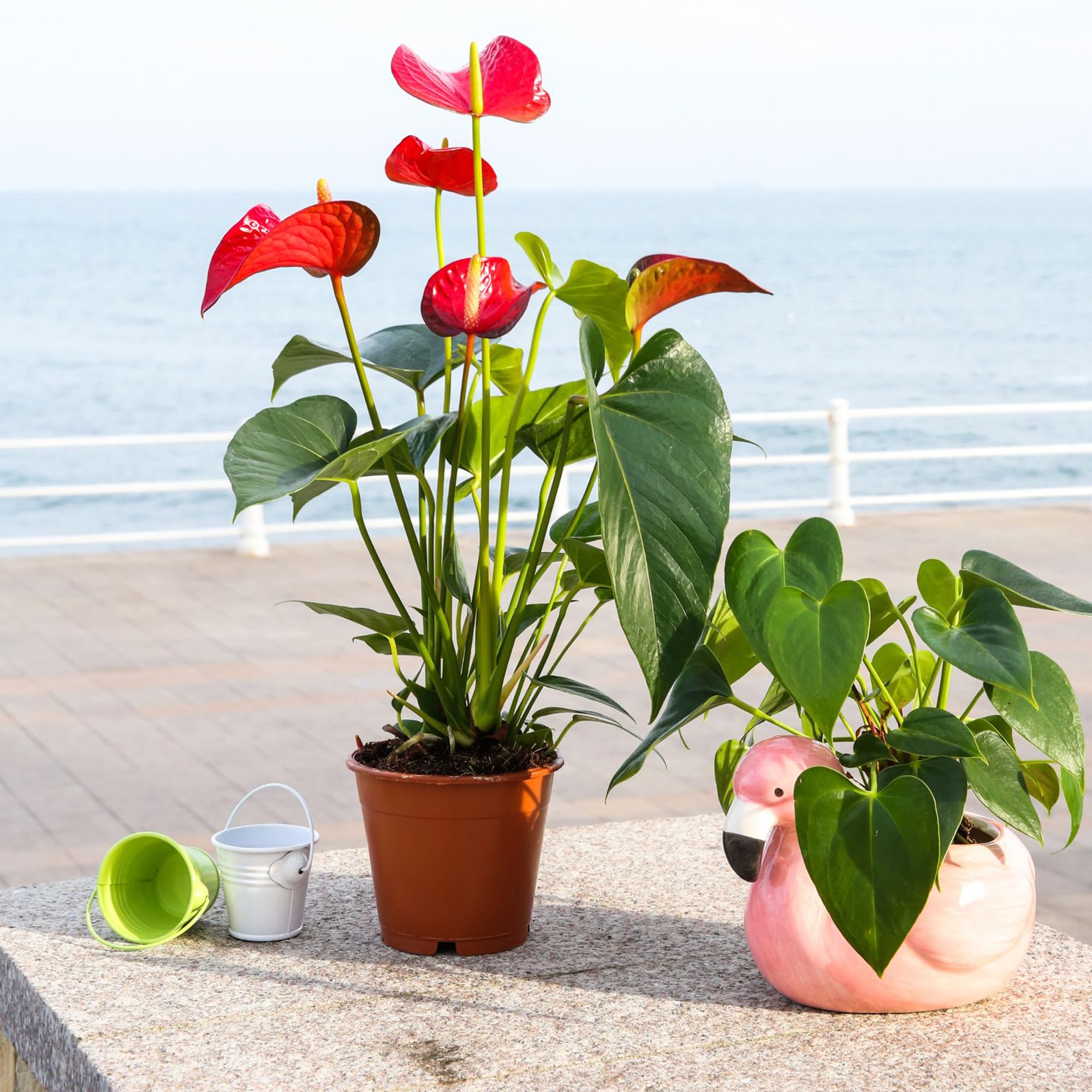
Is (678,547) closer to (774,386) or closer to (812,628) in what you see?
(812,628)

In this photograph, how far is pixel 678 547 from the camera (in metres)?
1.07

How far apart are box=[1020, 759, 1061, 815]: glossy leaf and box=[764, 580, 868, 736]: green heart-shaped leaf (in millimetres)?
299

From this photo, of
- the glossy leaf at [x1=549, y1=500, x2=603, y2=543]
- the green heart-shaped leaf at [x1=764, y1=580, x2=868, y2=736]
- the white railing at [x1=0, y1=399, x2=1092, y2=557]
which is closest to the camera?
the green heart-shaped leaf at [x1=764, y1=580, x2=868, y2=736]

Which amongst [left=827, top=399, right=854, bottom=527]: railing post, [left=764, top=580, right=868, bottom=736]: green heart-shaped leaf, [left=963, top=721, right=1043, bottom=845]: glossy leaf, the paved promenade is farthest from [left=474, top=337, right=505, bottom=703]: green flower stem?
[left=827, top=399, right=854, bottom=527]: railing post

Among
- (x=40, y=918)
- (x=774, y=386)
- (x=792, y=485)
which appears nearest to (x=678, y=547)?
(x=40, y=918)

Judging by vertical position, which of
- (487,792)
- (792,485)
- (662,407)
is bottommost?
(792,485)

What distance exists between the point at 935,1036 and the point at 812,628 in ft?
1.25

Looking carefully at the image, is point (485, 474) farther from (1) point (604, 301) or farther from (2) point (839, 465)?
(2) point (839, 465)

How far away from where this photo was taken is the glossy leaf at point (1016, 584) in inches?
44.2

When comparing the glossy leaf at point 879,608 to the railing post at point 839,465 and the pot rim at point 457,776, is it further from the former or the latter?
the railing post at point 839,465

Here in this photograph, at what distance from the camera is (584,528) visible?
1.30m

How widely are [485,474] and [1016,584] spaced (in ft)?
1.45

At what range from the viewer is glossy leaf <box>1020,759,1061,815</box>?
1209mm

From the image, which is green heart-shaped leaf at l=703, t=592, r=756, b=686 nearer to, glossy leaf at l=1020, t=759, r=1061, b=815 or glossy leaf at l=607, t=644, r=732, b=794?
glossy leaf at l=607, t=644, r=732, b=794
